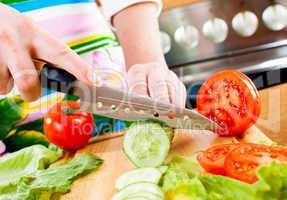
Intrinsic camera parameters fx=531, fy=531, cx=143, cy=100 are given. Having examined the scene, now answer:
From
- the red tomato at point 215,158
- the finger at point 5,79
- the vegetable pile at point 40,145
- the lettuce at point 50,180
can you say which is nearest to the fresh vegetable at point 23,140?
the vegetable pile at point 40,145

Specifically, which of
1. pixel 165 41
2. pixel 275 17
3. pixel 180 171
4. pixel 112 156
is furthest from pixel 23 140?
pixel 275 17

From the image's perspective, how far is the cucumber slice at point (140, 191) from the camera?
2.88 feet

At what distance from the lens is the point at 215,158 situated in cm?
98

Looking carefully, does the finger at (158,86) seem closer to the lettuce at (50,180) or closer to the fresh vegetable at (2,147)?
the lettuce at (50,180)

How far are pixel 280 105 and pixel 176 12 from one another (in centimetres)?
70

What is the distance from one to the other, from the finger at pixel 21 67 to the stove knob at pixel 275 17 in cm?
121

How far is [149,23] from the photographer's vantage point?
1.39 metres

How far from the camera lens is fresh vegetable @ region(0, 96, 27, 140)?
4.13ft

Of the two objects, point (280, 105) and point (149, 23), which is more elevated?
point (149, 23)

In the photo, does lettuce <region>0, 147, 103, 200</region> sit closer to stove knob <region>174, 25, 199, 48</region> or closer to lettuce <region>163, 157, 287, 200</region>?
lettuce <region>163, 157, 287, 200</region>

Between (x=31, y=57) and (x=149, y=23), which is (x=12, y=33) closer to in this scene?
(x=31, y=57)

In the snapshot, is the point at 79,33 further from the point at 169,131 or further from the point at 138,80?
the point at 169,131

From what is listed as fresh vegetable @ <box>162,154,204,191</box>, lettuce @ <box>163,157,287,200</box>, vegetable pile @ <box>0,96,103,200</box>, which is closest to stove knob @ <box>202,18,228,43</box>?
vegetable pile @ <box>0,96,103,200</box>

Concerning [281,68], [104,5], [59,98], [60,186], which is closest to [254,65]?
[281,68]
